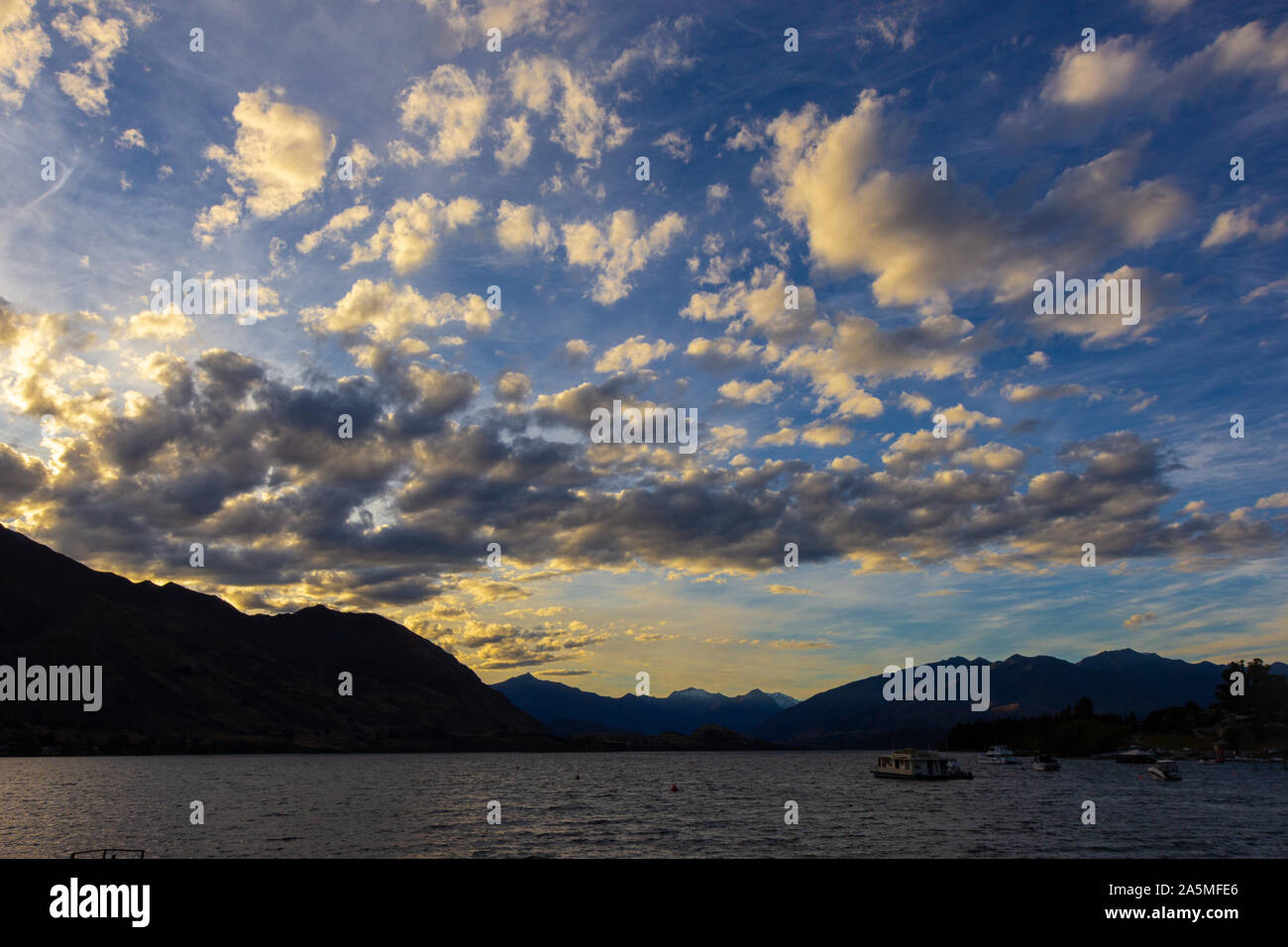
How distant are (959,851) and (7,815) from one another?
147 m

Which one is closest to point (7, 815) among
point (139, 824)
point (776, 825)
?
point (139, 824)

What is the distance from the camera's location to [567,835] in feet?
342

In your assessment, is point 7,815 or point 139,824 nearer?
point 139,824

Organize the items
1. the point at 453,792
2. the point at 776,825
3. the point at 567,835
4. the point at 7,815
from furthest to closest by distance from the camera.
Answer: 1. the point at 453,792
2. the point at 7,815
3. the point at 776,825
4. the point at 567,835

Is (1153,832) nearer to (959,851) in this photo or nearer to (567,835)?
(959,851)

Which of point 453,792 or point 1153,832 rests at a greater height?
point 1153,832

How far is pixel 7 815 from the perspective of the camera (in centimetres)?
13412
